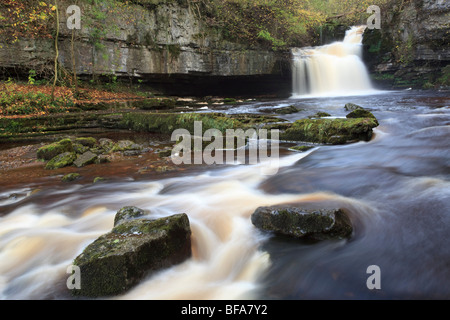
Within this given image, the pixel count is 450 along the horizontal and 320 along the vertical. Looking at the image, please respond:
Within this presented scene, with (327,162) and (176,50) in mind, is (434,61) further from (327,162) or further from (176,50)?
(327,162)

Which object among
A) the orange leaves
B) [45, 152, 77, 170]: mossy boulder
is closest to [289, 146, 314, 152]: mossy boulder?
[45, 152, 77, 170]: mossy boulder

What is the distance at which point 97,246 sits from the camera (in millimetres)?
2275

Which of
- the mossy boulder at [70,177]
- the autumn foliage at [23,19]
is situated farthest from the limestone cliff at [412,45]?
the mossy boulder at [70,177]

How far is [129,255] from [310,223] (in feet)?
5.40

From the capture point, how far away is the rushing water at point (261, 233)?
2.22 metres

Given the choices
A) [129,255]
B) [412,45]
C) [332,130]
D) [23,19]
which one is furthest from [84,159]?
[412,45]

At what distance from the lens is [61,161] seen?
19.6 ft

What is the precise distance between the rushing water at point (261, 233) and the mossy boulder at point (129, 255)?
0.10m

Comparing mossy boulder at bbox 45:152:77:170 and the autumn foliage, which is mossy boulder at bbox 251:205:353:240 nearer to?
mossy boulder at bbox 45:152:77:170

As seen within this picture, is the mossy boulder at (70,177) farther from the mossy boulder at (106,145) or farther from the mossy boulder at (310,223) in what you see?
the mossy boulder at (310,223)

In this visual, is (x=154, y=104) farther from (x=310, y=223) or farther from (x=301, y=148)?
(x=310, y=223)

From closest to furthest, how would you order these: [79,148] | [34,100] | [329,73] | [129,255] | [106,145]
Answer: [129,255] → [79,148] → [106,145] → [34,100] → [329,73]
